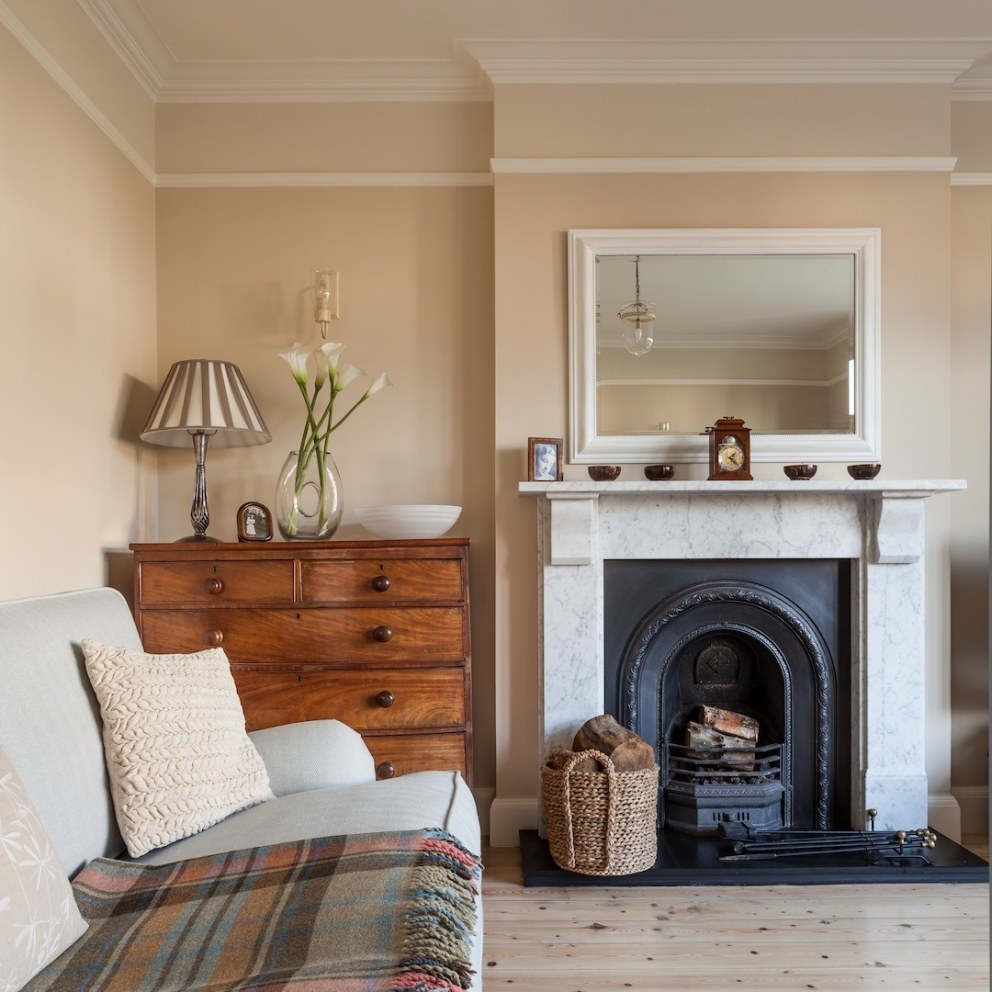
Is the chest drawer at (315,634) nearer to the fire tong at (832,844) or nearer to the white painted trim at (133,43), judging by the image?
the fire tong at (832,844)

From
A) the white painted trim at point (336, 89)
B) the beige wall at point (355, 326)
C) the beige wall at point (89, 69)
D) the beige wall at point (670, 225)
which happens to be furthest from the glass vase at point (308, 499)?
the white painted trim at point (336, 89)

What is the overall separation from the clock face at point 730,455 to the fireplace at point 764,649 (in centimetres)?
33

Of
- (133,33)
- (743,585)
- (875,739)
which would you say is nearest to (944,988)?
(875,739)

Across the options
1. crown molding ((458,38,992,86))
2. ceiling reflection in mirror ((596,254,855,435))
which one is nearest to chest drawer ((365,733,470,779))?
ceiling reflection in mirror ((596,254,855,435))

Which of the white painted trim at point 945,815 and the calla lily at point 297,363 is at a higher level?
the calla lily at point 297,363

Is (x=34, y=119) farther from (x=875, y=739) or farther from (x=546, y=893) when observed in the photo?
(x=875, y=739)

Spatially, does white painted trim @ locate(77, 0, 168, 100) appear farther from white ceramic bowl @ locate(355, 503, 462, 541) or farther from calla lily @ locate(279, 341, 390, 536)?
white ceramic bowl @ locate(355, 503, 462, 541)

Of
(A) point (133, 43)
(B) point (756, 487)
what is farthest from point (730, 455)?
(A) point (133, 43)

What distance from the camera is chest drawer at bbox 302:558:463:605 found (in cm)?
286

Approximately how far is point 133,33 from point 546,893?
3027mm

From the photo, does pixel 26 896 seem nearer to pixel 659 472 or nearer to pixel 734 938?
pixel 734 938

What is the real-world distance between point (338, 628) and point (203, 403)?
0.85 m

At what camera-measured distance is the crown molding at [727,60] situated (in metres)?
3.05

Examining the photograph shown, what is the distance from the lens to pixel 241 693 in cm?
284
